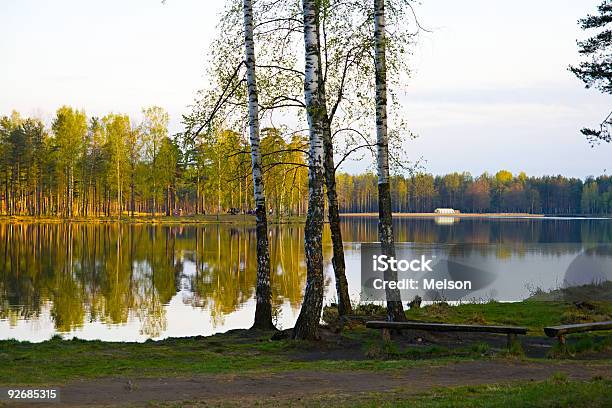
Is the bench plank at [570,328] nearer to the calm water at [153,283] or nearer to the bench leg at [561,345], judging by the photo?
the bench leg at [561,345]

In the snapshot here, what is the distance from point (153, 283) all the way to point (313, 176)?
748 inches

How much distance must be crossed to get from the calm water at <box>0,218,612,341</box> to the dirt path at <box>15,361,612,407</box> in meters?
8.56

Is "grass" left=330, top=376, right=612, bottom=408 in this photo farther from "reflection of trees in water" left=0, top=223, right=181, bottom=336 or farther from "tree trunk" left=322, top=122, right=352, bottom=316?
"reflection of trees in water" left=0, top=223, right=181, bottom=336

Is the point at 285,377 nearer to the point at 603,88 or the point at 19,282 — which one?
the point at 603,88

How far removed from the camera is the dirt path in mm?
9516

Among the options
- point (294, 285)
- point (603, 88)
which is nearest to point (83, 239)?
point (294, 285)

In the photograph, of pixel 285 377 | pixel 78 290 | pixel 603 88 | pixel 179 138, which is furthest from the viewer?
pixel 78 290

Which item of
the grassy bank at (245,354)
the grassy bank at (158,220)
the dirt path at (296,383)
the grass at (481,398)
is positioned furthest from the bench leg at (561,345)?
the grassy bank at (158,220)

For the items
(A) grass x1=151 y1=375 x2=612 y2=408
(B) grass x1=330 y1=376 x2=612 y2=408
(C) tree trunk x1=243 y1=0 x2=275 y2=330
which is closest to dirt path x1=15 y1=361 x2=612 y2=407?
(A) grass x1=151 y1=375 x2=612 y2=408

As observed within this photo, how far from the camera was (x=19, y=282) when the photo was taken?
29.8 metres

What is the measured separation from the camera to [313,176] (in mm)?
14555

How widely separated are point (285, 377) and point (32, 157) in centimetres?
9157

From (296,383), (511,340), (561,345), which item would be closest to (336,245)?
(511,340)

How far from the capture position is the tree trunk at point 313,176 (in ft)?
47.5
